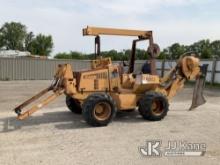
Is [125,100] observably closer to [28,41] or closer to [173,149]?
A: [173,149]

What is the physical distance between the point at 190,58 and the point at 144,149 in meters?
4.65

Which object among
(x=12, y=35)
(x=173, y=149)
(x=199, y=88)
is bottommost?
(x=173, y=149)

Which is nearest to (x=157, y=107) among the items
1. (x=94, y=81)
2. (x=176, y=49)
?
(x=94, y=81)

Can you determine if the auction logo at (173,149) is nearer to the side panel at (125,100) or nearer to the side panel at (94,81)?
the side panel at (125,100)

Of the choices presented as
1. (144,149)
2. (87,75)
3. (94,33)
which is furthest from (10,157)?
(94,33)

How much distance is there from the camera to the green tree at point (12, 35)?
72.6 m

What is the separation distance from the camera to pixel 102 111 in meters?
8.91

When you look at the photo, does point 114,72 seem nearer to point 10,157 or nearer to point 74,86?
point 74,86

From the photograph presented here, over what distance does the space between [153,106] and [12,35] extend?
222 feet

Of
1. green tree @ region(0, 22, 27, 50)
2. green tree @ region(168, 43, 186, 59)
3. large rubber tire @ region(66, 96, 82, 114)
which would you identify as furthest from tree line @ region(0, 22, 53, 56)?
large rubber tire @ region(66, 96, 82, 114)

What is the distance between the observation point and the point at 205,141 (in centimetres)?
727

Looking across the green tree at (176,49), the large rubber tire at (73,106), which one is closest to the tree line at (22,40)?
the green tree at (176,49)

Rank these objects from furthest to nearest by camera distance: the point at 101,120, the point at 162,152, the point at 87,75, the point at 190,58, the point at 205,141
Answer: the point at 190,58
the point at 87,75
the point at 101,120
the point at 205,141
the point at 162,152

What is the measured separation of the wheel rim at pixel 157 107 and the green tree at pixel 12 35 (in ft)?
214
